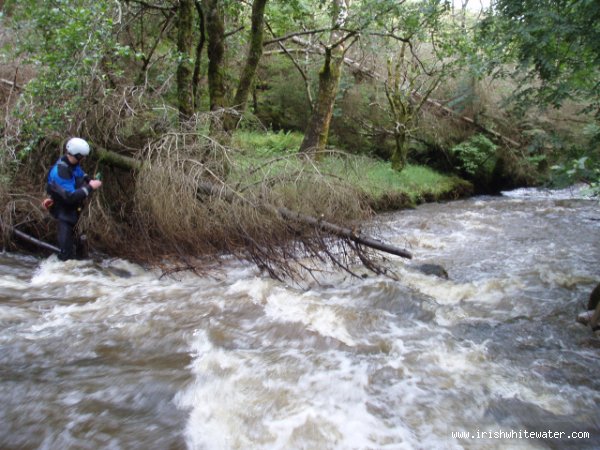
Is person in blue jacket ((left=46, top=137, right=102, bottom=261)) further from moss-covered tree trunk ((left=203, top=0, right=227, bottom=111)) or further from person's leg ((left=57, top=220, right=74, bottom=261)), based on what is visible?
moss-covered tree trunk ((left=203, top=0, right=227, bottom=111))

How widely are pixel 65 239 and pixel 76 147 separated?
1582mm

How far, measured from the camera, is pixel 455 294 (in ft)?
22.8

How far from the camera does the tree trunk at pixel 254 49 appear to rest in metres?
10.1

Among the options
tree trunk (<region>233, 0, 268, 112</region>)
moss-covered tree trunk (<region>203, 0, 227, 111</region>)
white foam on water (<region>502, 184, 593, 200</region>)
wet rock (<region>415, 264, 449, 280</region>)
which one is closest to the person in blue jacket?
moss-covered tree trunk (<region>203, 0, 227, 111</region>)

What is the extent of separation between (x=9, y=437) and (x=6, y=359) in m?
1.31

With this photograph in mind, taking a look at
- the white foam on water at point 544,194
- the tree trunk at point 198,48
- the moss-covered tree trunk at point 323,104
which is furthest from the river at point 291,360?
the white foam on water at point 544,194

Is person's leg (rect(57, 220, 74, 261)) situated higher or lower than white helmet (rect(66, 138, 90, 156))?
lower

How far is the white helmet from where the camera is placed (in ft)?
22.5

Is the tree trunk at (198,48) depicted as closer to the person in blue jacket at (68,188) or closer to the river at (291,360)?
the person in blue jacket at (68,188)

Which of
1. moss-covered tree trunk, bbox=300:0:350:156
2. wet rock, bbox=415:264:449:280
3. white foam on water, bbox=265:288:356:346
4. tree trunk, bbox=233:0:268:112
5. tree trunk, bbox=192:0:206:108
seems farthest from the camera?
moss-covered tree trunk, bbox=300:0:350:156

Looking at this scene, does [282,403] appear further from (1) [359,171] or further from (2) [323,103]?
(2) [323,103]

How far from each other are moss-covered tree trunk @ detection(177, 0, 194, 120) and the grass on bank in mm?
1427

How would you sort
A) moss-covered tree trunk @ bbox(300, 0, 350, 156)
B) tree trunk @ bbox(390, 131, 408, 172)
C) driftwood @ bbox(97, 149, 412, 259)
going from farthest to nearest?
1. tree trunk @ bbox(390, 131, 408, 172)
2. moss-covered tree trunk @ bbox(300, 0, 350, 156)
3. driftwood @ bbox(97, 149, 412, 259)

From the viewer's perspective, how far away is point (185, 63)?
31.8 ft
